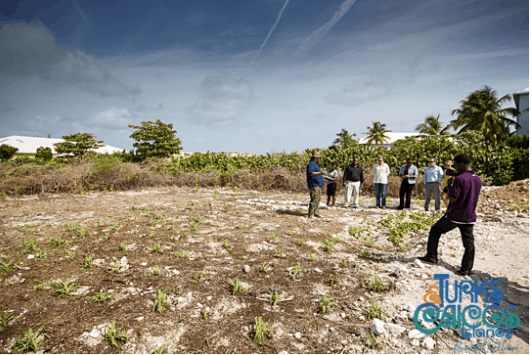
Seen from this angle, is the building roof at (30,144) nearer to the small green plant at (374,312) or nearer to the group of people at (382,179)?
the group of people at (382,179)

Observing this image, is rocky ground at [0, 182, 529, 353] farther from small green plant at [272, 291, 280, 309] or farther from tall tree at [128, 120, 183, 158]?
tall tree at [128, 120, 183, 158]

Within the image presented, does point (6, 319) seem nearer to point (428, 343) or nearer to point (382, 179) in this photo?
point (428, 343)

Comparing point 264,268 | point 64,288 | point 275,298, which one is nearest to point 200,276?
point 264,268

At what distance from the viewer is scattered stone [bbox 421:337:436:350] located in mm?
3107

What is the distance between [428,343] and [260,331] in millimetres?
1844

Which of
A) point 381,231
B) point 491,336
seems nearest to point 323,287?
point 491,336

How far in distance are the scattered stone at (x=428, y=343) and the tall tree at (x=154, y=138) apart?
3939 cm

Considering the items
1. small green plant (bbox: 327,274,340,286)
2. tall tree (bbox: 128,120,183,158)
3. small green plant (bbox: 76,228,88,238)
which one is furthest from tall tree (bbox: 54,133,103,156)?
small green plant (bbox: 327,274,340,286)

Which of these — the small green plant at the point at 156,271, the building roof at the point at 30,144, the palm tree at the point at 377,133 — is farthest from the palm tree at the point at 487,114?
the building roof at the point at 30,144

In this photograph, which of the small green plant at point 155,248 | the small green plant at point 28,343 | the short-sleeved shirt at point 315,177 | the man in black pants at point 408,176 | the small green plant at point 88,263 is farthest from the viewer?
the man in black pants at point 408,176

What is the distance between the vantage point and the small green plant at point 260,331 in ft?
10.5

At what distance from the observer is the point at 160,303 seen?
12.5ft

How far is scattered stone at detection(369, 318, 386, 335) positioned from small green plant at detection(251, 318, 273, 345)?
1187 millimetres

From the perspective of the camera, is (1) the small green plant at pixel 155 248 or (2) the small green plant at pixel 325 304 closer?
(2) the small green plant at pixel 325 304
